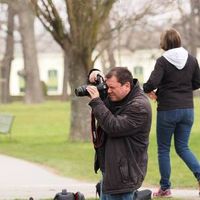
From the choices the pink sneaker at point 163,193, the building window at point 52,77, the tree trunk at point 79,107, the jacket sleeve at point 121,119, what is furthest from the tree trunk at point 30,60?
the building window at point 52,77

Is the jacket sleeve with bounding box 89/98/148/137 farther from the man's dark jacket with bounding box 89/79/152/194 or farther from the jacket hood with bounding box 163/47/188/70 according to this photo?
the jacket hood with bounding box 163/47/188/70

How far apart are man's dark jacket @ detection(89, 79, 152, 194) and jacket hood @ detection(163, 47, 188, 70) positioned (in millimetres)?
Result: 2409

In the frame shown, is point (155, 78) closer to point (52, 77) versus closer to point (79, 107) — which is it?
point (79, 107)

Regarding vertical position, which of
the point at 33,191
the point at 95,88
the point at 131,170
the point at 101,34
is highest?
the point at 101,34

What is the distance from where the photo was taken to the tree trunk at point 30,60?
4528 cm

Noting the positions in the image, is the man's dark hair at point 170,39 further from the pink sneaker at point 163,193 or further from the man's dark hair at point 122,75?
the man's dark hair at point 122,75

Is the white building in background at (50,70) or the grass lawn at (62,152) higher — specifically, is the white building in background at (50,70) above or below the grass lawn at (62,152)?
above

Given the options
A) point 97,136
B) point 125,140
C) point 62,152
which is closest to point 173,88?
point 97,136

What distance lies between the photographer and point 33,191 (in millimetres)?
9430

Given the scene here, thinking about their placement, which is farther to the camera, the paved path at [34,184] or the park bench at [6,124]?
the park bench at [6,124]

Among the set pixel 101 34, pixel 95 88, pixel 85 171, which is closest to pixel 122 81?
pixel 95 88

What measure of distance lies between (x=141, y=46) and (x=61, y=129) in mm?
44220

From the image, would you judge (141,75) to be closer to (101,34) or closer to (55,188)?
(101,34)

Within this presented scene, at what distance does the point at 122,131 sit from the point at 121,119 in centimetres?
9
